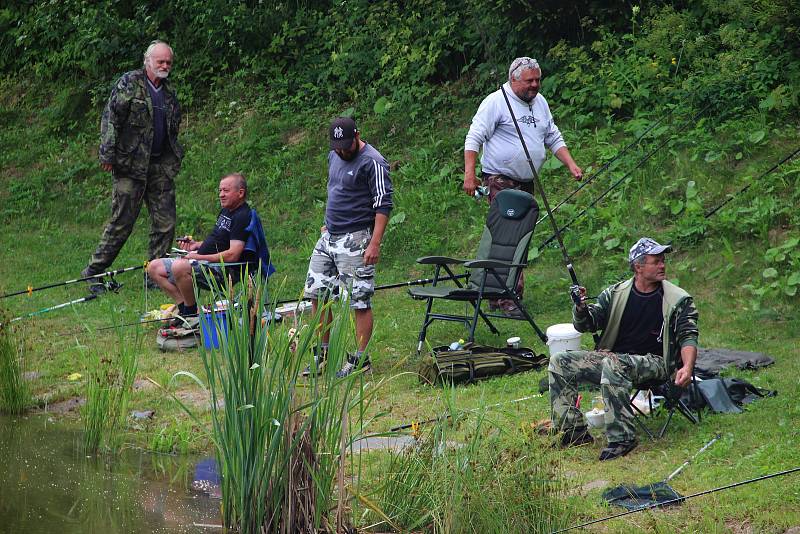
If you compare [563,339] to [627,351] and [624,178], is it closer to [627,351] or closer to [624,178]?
[627,351]

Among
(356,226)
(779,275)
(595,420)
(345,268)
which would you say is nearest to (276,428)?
(595,420)

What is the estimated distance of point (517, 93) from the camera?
8.12m

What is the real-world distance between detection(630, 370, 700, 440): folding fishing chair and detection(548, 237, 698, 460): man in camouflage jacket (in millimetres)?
54

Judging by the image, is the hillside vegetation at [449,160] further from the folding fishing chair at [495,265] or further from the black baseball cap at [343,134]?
the black baseball cap at [343,134]

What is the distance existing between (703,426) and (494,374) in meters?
1.61

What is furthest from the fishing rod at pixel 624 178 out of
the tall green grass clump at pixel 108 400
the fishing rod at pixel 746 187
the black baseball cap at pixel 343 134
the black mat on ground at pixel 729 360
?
the tall green grass clump at pixel 108 400

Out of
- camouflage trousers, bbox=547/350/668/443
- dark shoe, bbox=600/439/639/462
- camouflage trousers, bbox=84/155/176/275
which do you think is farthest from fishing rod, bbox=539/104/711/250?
dark shoe, bbox=600/439/639/462

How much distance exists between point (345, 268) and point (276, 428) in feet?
9.89

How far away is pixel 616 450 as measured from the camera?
17.5 ft

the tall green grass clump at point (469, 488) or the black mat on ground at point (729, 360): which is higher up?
the tall green grass clump at point (469, 488)

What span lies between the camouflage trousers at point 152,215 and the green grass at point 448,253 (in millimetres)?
375

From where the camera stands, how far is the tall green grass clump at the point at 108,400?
5.96 m

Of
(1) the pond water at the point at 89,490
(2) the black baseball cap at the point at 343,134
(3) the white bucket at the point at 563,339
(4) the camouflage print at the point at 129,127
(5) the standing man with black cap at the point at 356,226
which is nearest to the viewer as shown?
(1) the pond water at the point at 89,490

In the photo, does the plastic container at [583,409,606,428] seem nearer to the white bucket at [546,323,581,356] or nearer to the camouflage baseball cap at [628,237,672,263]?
the camouflage baseball cap at [628,237,672,263]
